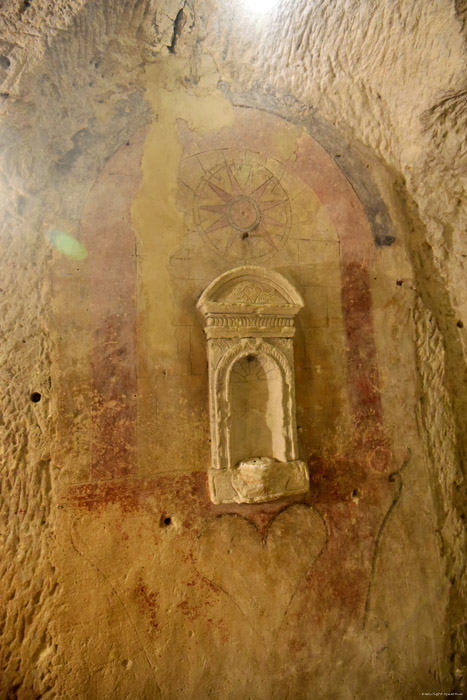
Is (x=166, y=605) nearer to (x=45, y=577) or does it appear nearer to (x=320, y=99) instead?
(x=45, y=577)

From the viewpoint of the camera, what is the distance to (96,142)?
3631 mm

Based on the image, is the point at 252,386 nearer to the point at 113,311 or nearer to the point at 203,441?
the point at 203,441

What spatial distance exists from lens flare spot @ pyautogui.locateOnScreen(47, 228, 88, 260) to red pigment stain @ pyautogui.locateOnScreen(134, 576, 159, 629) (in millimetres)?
2502

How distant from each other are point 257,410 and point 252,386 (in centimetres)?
21

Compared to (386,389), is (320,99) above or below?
above

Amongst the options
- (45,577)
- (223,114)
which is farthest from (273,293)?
(45,577)

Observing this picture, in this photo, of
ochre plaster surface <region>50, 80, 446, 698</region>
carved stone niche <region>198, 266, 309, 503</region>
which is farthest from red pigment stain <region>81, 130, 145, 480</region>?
carved stone niche <region>198, 266, 309, 503</region>

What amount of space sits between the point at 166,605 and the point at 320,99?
461 cm

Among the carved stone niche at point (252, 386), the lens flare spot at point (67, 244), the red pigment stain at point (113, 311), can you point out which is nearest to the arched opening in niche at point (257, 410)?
the carved stone niche at point (252, 386)

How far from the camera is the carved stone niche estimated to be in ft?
11.3

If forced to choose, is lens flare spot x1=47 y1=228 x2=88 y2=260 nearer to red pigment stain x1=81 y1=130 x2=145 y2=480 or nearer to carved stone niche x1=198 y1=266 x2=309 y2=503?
red pigment stain x1=81 y1=130 x2=145 y2=480

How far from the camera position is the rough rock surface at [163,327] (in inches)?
122

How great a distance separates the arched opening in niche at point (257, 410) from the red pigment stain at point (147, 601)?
1.14 m

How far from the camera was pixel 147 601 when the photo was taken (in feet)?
10.5
